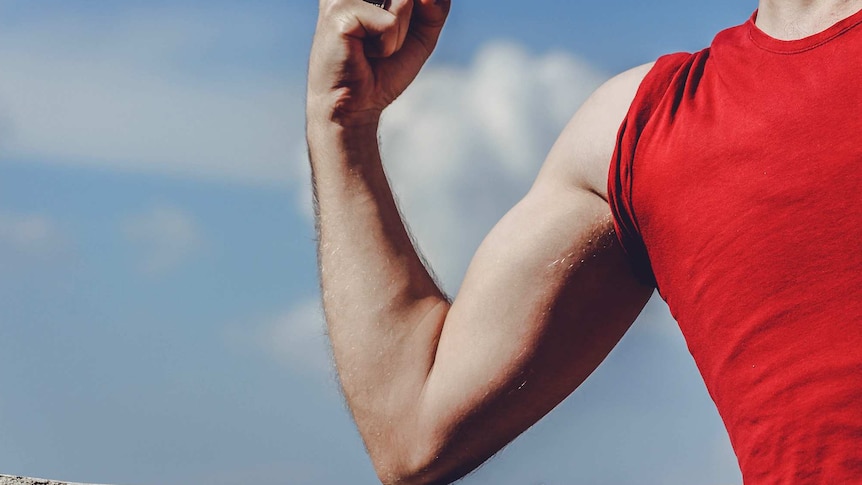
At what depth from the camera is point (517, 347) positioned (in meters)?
1.89

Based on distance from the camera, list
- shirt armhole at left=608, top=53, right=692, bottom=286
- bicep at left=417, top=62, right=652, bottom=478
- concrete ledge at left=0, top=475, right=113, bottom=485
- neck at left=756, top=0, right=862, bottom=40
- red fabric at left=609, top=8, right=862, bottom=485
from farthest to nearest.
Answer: concrete ledge at left=0, top=475, right=113, bottom=485 < bicep at left=417, top=62, right=652, bottom=478 < shirt armhole at left=608, top=53, right=692, bottom=286 < neck at left=756, top=0, right=862, bottom=40 < red fabric at left=609, top=8, right=862, bottom=485

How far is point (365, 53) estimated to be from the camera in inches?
77.4

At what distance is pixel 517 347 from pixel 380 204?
1.34 ft

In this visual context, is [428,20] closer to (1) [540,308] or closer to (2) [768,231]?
(1) [540,308]

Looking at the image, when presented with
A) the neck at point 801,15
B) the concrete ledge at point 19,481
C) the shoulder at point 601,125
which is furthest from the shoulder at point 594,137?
the concrete ledge at point 19,481

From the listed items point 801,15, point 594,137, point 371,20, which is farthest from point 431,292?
point 801,15

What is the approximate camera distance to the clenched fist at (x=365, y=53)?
1884 millimetres

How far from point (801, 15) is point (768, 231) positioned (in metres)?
0.43

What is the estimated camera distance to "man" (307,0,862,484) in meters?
1.49

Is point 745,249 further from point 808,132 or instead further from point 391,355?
point 391,355

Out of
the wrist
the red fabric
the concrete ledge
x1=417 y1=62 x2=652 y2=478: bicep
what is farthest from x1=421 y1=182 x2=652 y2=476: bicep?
the concrete ledge

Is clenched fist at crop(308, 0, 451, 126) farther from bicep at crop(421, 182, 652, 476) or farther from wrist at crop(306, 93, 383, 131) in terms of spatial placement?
bicep at crop(421, 182, 652, 476)

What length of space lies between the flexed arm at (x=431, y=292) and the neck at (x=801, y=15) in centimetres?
27

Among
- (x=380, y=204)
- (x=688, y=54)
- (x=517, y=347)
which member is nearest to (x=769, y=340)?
(x=517, y=347)
